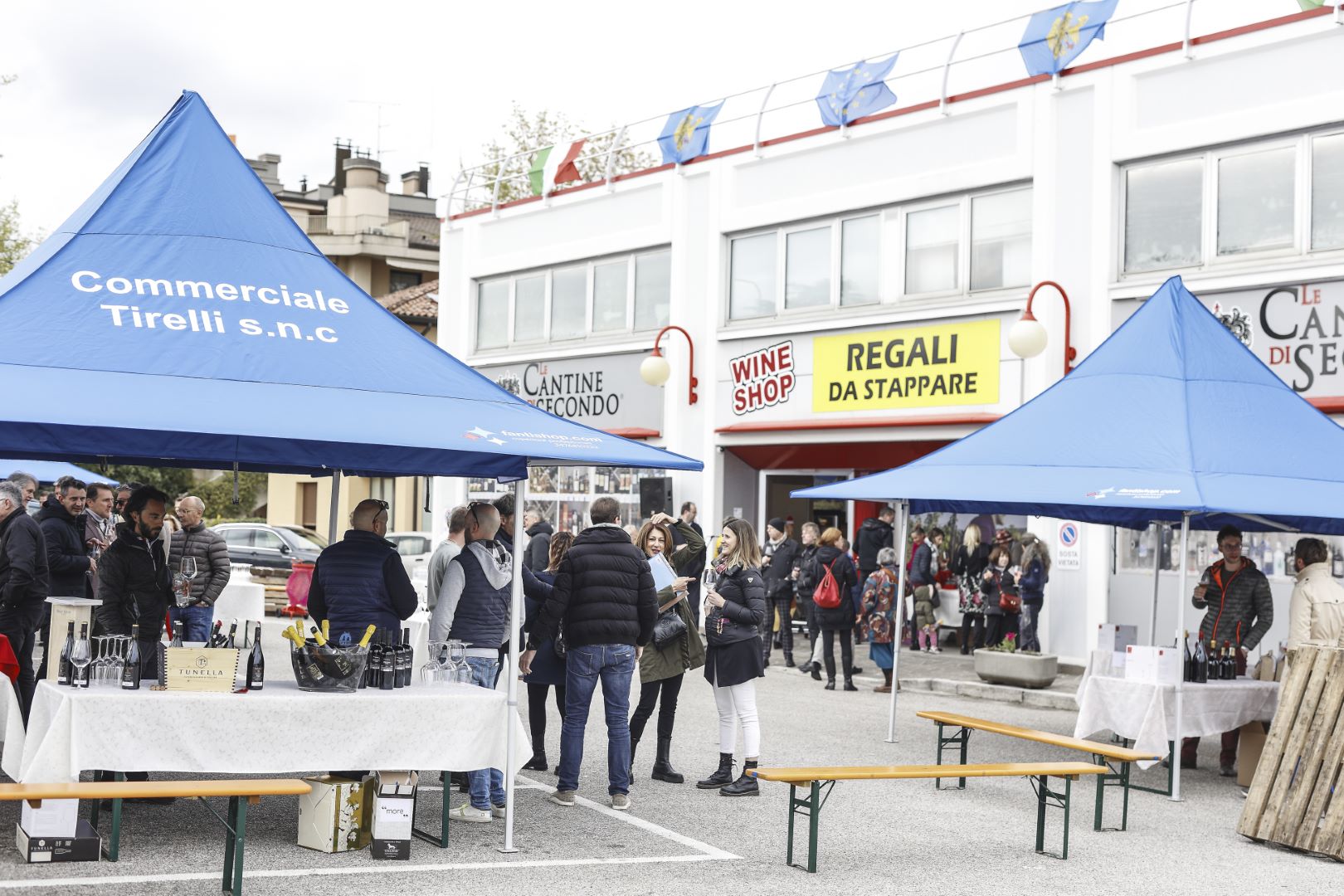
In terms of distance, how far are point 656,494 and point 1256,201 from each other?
32.6 feet

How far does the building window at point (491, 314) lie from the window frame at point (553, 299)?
0.02m

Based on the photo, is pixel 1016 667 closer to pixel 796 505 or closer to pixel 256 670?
pixel 796 505

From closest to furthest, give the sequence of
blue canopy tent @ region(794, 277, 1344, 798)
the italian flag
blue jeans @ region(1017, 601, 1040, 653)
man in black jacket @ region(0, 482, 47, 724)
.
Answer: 1. man in black jacket @ region(0, 482, 47, 724)
2. blue canopy tent @ region(794, 277, 1344, 798)
3. blue jeans @ region(1017, 601, 1040, 653)
4. the italian flag

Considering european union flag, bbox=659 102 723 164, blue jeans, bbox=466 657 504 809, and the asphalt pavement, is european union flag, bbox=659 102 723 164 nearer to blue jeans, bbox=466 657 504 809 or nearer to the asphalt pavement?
the asphalt pavement

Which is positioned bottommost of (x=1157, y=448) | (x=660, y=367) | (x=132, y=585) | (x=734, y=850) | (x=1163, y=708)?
(x=734, y=850)

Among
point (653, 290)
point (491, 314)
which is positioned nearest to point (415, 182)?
point (491, 314)

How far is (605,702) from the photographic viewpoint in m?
8.74

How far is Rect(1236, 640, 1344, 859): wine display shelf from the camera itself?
8414mm

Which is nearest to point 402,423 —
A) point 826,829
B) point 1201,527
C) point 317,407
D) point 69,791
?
point 317,407

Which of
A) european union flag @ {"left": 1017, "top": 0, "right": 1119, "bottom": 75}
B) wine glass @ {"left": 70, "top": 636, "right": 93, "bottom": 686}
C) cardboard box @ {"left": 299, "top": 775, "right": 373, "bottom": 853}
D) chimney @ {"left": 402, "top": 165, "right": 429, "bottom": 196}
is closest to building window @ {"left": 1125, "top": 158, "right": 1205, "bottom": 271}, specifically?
european union flag @ {"left": 1017, "top": 0, "right": 1119, "bottom": 75}

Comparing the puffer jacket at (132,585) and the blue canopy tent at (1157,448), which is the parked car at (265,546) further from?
the puffer jacket at (132,585)

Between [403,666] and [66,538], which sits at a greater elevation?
[66,538]

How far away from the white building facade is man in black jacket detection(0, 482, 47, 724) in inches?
339

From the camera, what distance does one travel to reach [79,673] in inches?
278
